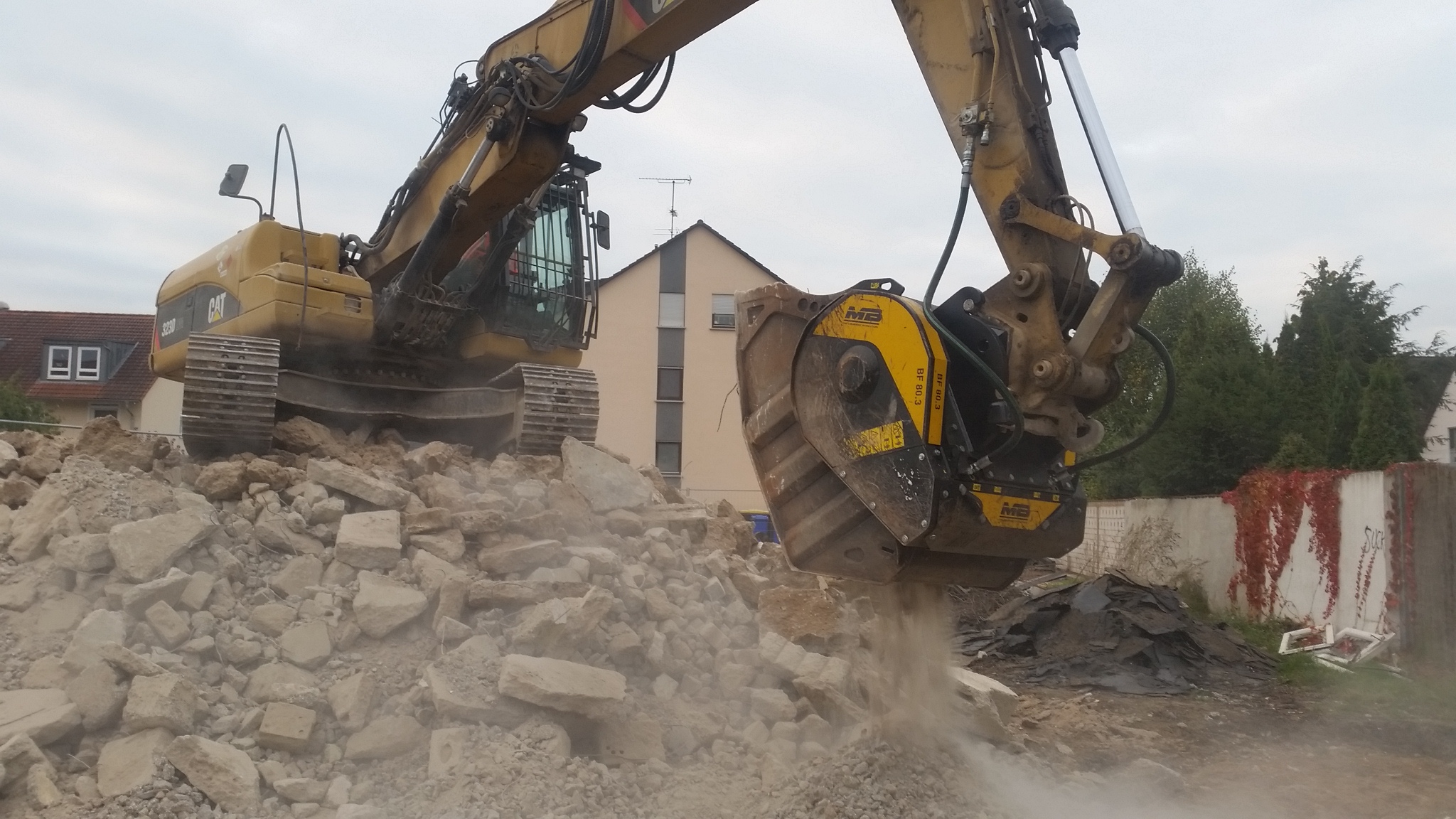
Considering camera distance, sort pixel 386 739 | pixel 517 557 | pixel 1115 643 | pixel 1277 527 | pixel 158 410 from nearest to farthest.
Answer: pixel 386 739 < pixel 517 557 < pixel 1115 643 < pixel 1277 527 < pixel 158 410

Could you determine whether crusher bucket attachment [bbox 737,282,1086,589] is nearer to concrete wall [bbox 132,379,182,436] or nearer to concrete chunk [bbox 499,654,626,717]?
concrete chunk [bbox 499,654,626,717]

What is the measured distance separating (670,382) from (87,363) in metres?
16.0

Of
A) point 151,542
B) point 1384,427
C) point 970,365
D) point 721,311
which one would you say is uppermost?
point 721,311

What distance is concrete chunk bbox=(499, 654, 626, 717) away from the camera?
473 centimetres

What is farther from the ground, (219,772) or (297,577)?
(297,577)

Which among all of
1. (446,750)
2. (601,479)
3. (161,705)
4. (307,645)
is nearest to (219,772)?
(161,705)

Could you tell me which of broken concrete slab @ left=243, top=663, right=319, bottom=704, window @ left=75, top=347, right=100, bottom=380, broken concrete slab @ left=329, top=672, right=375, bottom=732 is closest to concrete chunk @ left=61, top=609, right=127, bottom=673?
broken concrete slab @ left=243, top=663, right=319, bottom=704

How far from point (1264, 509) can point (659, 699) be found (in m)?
10.1

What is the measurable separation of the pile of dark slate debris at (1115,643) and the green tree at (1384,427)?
29.7 feet

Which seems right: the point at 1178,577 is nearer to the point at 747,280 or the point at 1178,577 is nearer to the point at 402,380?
the point at 402,380

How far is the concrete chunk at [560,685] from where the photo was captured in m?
4.73

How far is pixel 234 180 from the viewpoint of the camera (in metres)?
6.86

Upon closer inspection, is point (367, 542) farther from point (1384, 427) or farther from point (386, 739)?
point (1384, 427)

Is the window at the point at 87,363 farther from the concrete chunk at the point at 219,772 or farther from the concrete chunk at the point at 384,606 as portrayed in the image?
the concrete chunk at the point at 219,772
